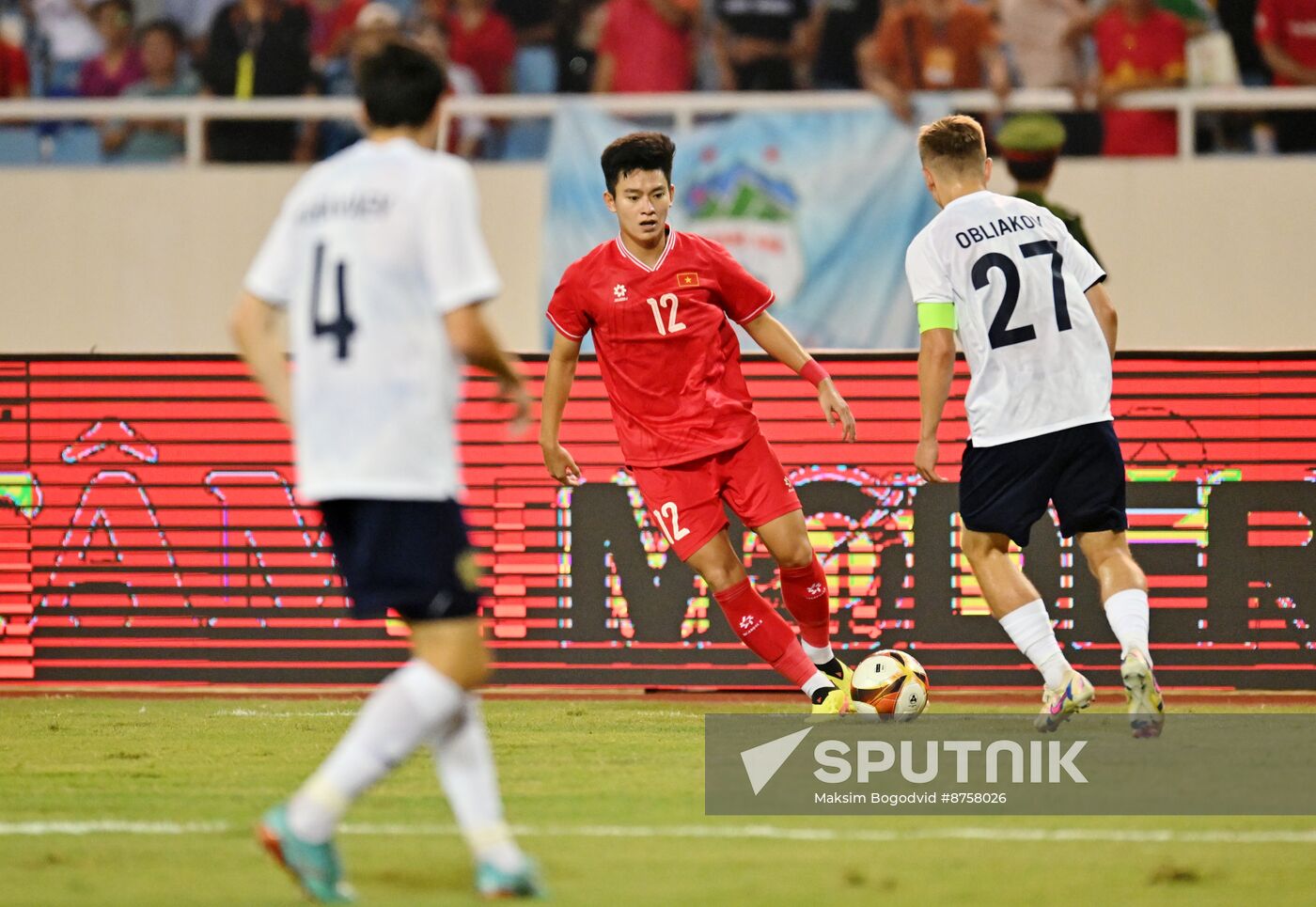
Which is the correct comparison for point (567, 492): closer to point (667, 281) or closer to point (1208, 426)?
point (667, 281)

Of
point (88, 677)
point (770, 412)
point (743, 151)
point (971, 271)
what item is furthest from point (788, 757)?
point (743, 151)

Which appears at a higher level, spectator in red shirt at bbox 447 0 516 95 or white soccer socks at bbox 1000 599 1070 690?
spectator in red shirt at bbox 447 0 516 95

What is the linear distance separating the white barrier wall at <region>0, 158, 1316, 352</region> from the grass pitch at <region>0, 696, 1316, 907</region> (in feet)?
19.5

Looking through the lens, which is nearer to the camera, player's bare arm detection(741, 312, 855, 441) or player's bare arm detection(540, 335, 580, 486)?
player's bare arm detection(741, 312, 855, 441)

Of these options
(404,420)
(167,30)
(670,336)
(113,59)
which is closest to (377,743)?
(404,420)

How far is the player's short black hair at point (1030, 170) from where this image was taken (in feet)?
33.9

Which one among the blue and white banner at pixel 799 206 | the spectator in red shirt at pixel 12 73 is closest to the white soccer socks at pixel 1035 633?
the blue and white banner at pixel 799 206

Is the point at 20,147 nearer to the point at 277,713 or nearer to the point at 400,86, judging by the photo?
the point at 277,713

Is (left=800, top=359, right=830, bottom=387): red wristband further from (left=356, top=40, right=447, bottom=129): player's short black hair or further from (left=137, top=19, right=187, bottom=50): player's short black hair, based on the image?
(left=137, top=19, right=187, bottom=50): player's short black hair

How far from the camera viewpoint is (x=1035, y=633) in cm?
709

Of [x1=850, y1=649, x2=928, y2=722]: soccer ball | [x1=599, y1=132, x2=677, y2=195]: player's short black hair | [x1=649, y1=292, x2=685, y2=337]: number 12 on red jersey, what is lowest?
[x1=850, y1=649, x2=928, y2=722]: soccer ball

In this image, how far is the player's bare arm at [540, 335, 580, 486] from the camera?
7.71m

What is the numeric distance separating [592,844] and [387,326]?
4.95 feet

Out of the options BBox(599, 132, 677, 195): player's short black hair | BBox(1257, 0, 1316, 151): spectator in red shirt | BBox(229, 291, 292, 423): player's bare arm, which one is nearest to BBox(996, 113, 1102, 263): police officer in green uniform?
BBox(1257, 0, 1316, 151): spectator in red shirt
